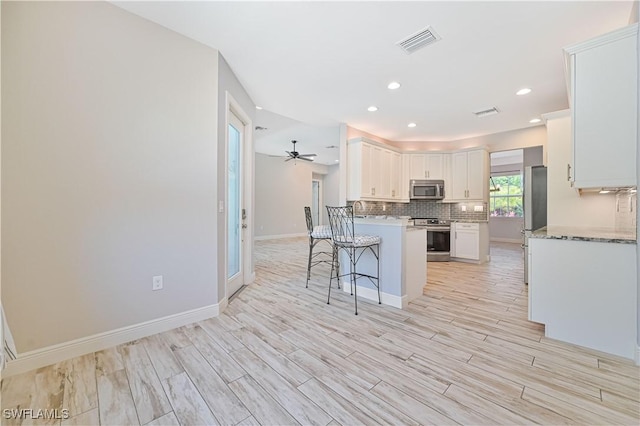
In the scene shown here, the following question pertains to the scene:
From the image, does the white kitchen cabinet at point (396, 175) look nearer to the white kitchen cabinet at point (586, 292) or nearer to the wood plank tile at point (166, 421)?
the white kitchen cabinet at point (586, 292)

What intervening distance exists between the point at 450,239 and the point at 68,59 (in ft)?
20.5

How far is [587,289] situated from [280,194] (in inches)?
315

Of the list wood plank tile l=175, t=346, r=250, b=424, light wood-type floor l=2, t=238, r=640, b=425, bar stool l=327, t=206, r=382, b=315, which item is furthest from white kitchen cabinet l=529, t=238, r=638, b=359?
wood plank tile l=175, t=346, r=250, b=424

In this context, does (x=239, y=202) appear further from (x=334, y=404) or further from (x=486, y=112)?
(x=486, y=112)

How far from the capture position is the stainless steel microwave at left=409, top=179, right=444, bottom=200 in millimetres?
5691

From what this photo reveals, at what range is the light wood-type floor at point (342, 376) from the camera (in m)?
1.37

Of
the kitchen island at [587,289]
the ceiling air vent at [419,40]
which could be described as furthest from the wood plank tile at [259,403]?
the ceiling air vent at [419,40]

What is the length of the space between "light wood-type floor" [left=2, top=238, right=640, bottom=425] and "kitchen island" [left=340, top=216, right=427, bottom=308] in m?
0.33

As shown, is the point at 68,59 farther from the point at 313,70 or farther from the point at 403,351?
the point at 403,351

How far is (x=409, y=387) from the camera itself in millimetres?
1572

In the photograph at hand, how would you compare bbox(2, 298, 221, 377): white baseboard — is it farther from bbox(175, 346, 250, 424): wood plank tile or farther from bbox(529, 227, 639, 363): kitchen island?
bbox(529, 227, 639, 363): kitchen island

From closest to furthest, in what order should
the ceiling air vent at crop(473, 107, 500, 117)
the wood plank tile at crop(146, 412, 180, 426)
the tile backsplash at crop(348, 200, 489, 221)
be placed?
the wood plank tile at crop(146, 412, 180, 426), the ceiling air vent at crop(473, 107, 500, 117), the tile backsplash at crop(348, 200, 489, 221)

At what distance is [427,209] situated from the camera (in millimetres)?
6164

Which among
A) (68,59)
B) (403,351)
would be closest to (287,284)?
(403,351)
